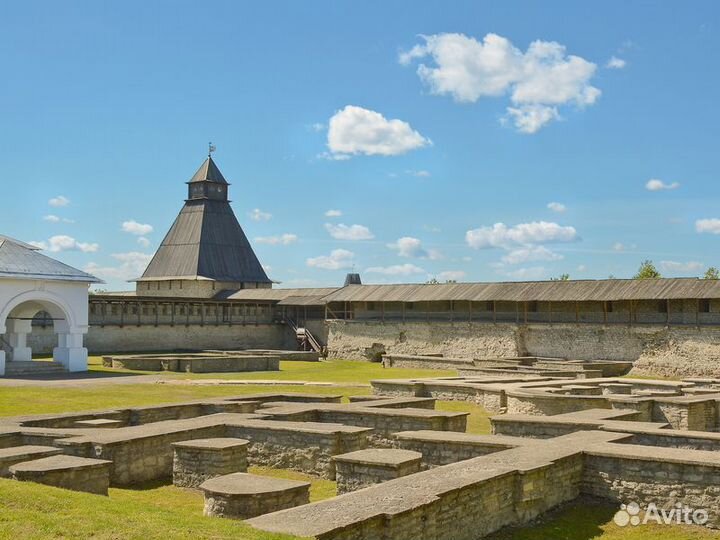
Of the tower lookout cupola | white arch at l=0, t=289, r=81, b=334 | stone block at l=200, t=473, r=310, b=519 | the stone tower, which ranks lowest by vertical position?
stone block at l=200, t=473, r=310, b=519

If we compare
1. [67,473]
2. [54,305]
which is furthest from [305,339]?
[67,473]

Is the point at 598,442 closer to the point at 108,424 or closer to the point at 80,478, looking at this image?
the point at 80,478

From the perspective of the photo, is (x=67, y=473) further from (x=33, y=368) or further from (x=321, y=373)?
(x=321, y=373)

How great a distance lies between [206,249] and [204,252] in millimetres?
317

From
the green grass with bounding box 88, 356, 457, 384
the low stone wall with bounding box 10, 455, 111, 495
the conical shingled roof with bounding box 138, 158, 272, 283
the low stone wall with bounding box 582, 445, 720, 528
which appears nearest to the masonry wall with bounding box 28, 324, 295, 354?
the green grass with bounding box 88, 356, 457, 384

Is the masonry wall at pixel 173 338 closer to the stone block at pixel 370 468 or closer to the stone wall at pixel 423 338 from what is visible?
the stone wall at pixel 423 338

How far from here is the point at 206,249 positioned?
48.4 metres

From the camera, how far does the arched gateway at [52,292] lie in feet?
80.3

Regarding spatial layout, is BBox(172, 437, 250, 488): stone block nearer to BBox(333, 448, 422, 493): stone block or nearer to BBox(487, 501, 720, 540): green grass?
BBox(333, 448, 422, 493): stone block

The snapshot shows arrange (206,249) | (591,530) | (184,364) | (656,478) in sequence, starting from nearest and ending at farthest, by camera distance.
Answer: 1. (591,530)
2. (656,478)
3. (184,364)
4. (206,249)

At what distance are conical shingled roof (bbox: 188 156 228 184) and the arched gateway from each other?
25340 mm

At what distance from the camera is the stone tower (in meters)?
47.4

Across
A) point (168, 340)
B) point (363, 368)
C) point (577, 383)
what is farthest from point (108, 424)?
point (168, 340)

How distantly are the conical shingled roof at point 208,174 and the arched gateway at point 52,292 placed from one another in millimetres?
25340
